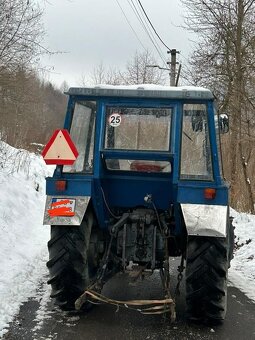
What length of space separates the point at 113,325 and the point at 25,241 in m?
4.00

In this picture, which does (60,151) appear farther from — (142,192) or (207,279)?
(207,279)

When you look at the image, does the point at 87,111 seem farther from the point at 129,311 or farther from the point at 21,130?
the point at 21,130

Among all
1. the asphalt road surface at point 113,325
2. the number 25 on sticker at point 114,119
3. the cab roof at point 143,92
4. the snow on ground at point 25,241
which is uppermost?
the cab roof at point 143,92

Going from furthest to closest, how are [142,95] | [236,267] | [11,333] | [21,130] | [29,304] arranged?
[21,130] → [236,267] → [29,304] → [142,95] → [11,333]

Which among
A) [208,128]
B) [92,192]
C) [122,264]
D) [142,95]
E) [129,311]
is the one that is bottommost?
[129,311]

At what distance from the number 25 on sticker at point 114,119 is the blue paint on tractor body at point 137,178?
7 cm

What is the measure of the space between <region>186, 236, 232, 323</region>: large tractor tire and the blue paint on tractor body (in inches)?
18.6

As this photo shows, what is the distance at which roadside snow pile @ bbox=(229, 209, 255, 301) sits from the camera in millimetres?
6699

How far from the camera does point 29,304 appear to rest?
17.0 ft

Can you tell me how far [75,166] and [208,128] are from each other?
58.8 inches

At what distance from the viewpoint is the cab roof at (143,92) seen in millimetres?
4805

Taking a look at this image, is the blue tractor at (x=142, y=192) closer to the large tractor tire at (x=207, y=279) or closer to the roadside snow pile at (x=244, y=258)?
the large tractor tire at (x=207, y=279)

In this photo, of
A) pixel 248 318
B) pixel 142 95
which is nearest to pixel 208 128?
pixel 142 95

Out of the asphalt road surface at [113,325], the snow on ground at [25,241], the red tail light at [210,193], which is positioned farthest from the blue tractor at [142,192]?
the snow on ground at [25,241]
